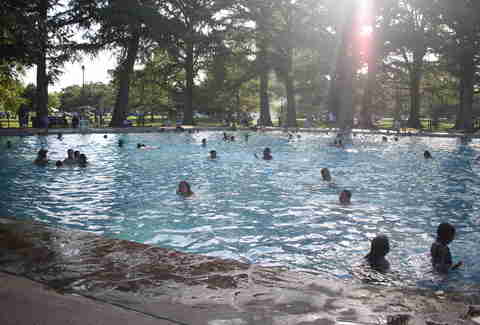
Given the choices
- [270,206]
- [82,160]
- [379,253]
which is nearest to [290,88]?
[82,160]

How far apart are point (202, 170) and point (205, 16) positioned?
29.5 m

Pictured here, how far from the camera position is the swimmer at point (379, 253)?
18.5ft

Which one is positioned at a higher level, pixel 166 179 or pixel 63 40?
pixel 63 40

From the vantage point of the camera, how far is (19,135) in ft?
92.1

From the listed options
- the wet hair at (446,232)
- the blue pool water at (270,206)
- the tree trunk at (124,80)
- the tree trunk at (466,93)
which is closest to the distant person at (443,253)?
the wet hair at (446,232)

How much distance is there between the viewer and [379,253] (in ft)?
18.6

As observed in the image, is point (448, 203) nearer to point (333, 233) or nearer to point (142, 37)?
point (333, 233)

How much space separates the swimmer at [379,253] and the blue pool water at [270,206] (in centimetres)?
18

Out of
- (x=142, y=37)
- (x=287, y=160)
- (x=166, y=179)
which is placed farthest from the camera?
(x=142, y=37)

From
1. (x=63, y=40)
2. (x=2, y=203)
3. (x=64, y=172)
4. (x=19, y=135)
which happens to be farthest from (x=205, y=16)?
(x=2, y=203)

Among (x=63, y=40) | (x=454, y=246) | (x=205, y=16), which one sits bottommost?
(x=454, y=246)

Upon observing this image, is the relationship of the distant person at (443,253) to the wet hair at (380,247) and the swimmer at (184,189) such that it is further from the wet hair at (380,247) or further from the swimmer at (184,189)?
the swimmer at (184,189)

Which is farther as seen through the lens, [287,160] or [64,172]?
[287,160]

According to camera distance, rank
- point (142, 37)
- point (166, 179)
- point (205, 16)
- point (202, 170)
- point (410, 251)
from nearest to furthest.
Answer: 1. point (410, 251)
2. point (166, 179)
3. point (202, 170)
4. point (142, 37)
5. point (205, 16)
